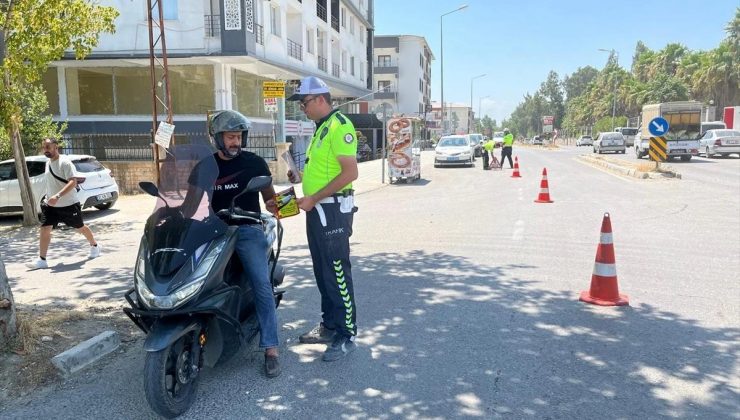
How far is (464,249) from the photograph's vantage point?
26.0 feet

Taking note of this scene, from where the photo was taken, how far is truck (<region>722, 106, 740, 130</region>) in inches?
1948

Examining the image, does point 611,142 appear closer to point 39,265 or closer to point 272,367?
point 39,265

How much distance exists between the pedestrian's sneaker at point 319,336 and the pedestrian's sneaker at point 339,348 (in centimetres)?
18

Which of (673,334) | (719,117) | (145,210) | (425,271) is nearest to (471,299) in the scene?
(425,271)

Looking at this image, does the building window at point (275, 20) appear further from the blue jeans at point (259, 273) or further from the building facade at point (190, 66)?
the blue jeans at point (259, 273)

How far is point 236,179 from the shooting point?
3893 millimetres

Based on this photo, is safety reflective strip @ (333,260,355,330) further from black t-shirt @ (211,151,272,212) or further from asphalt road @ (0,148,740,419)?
black t-shirt @ (211,151,272,212)

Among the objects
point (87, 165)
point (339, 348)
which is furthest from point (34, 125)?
point (339, 348)

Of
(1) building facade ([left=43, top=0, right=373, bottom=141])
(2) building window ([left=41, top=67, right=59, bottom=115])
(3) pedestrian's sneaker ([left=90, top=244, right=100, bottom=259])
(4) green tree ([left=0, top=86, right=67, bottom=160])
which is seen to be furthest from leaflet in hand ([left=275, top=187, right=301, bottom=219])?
(2) building window ([left=41, top=67, right=59, bottom=115])

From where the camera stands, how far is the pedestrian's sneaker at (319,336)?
440cm

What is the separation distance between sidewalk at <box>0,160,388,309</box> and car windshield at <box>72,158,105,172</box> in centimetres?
105

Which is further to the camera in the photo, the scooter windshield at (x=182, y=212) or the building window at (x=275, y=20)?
the building window at (x=275, y=20)

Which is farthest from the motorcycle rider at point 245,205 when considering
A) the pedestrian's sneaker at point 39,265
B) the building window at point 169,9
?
the building window at point 169,9

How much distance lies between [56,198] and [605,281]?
269 inches
